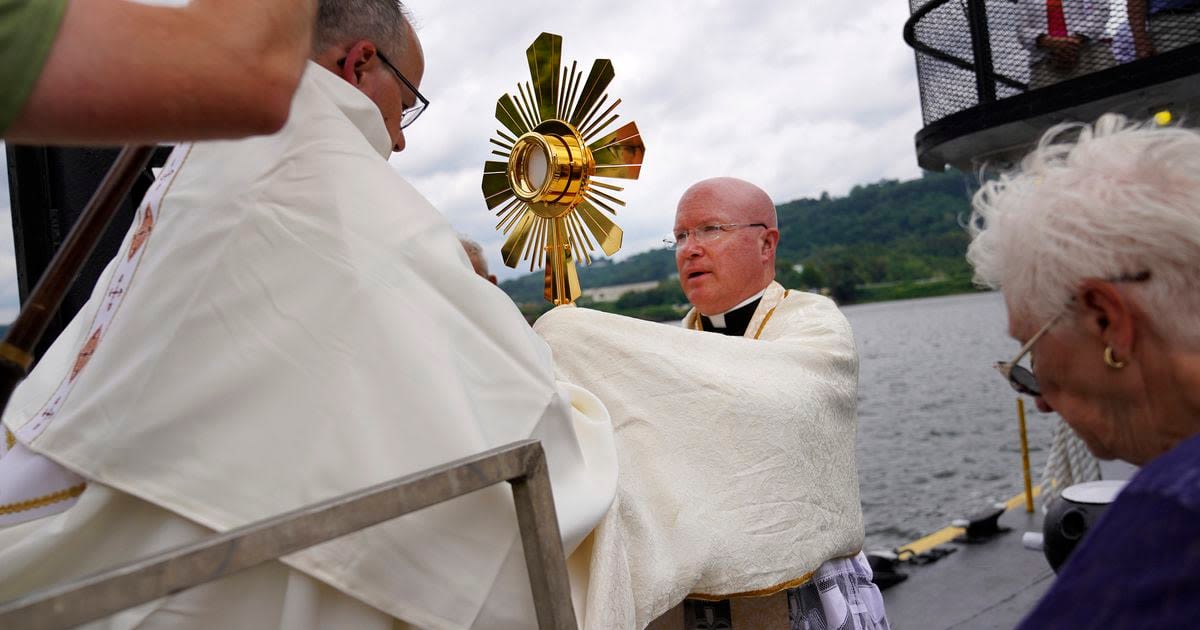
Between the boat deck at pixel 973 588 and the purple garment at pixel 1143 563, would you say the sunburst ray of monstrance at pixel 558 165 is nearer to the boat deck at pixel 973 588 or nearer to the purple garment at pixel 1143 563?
the purple garment at pixel 1143 563

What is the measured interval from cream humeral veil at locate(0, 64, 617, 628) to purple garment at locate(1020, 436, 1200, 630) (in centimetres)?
76

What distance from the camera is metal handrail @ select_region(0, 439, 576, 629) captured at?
85 cm

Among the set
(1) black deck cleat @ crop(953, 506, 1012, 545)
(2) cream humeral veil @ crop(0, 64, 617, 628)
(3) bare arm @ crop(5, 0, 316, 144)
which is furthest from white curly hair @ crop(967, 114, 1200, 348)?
(1) black deck cleat @ crop(953, 506, 1012, 545)

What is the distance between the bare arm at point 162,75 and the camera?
0.85 metres

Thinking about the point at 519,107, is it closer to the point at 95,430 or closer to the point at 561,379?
the point at 561,379

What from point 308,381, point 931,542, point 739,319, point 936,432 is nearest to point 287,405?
point 308,381

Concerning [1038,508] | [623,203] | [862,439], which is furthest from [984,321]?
[623,203]

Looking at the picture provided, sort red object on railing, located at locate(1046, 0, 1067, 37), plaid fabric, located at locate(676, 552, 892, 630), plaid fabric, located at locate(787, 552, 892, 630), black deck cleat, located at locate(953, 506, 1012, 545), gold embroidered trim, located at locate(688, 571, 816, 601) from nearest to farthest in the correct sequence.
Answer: gold embroidered trim, located at locate(688, 571, 816, 601) < plaid fabric, located at locate(676, 552, 892, 630) < plaid fabric, located at locate(787, 552, 892, 630) < red object on railing, located at locate(1046, 0, 1067, 37) < black deck cleat, located at locate(953, 506, 1012, 545)

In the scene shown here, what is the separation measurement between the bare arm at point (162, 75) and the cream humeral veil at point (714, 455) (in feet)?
3.33

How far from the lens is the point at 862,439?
2309cm

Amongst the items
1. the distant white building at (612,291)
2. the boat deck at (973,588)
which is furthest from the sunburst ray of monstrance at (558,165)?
the boat deck at (973,588)

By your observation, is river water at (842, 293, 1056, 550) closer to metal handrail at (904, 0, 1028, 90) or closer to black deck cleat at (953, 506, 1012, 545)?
black deck cleat at (953, 506, 1012, 545)

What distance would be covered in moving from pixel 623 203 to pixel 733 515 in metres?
0.96

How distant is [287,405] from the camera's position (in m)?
1.32
